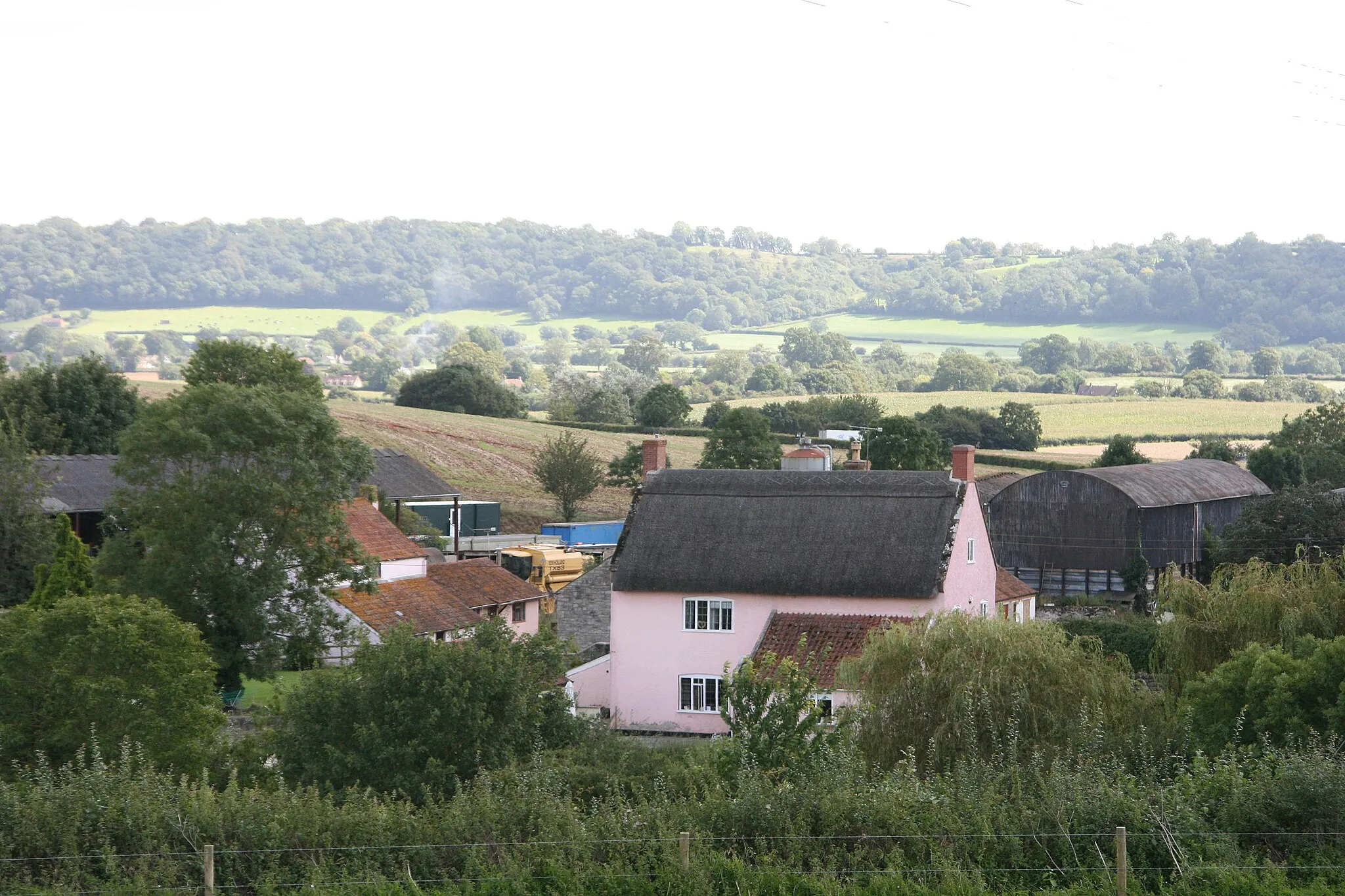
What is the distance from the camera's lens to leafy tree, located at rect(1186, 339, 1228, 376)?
18425cm

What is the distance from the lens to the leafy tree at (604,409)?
11700 centimetres

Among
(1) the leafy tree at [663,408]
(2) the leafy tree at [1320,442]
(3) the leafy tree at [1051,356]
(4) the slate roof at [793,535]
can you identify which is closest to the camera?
(4) the slate roof at [793,535]

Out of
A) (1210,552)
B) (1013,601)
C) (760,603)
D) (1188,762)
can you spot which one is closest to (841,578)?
(760,603)

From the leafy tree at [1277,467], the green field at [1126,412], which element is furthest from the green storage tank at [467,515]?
the green field at [1126,412]

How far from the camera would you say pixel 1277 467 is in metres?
72.9

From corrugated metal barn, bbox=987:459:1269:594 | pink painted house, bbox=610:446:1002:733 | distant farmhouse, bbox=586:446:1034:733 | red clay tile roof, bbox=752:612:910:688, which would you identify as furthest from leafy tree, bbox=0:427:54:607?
corrugated metal barn, bbox=987:459:1269:594

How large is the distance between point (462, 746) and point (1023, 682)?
32.6 ft

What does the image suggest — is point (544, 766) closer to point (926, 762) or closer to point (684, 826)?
point (684, 826)

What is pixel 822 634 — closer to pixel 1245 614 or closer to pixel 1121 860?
pixel 1245 614

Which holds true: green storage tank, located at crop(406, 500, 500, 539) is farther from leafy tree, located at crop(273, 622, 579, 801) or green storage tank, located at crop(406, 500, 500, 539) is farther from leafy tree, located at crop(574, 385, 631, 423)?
leafy tree, located at crop(574, 385, 631, 423)

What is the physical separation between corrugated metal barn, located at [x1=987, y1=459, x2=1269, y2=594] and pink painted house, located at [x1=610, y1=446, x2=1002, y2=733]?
2294 cm

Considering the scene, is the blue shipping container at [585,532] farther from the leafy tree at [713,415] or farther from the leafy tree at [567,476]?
the leafy tree at [713,415]

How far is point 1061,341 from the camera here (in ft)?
635

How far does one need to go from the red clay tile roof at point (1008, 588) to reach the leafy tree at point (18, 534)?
2756 centimetres
